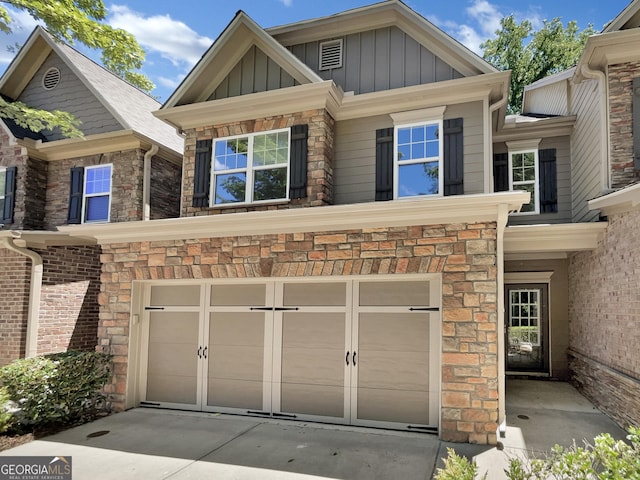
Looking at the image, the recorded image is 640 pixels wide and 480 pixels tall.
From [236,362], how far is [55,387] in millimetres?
2629

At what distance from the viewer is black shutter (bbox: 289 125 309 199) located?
Result: 315 inches

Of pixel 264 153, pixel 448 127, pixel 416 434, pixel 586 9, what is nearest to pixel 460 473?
pixel 416 434

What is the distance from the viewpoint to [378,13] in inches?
327

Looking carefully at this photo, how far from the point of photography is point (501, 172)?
10.1 m

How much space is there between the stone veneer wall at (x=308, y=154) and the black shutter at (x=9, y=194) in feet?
16.1

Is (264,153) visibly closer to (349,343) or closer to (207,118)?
(207,118)

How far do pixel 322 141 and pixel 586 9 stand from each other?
746 inches

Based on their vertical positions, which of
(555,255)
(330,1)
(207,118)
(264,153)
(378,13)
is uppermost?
(330,1)

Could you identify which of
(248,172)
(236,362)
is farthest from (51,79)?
(236,362)

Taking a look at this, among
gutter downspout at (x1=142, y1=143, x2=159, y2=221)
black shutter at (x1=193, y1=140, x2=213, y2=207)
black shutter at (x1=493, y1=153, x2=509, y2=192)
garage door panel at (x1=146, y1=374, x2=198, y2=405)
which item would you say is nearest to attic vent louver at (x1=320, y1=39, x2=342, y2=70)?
black shutter at (x1=193, y1=140, x2=213, y2=207)

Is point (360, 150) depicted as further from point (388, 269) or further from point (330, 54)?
point (388, 269)

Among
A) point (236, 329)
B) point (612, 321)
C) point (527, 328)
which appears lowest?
point (527, 328)

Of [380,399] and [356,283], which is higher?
[356,283]

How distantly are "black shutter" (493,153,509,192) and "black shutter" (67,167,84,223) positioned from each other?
9690mm
